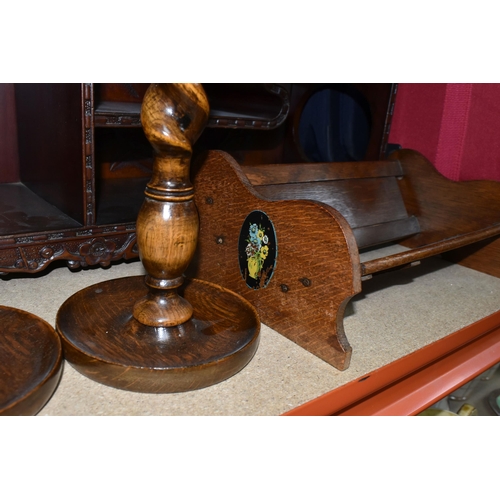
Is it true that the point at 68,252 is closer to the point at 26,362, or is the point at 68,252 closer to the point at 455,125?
the point at 26,362

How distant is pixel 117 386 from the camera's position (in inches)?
25.4

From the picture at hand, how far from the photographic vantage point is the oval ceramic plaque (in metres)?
0.80

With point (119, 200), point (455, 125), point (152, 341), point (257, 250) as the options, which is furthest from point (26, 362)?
point (455, 125)

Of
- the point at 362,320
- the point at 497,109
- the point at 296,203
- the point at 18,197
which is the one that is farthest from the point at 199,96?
the point at 497,109

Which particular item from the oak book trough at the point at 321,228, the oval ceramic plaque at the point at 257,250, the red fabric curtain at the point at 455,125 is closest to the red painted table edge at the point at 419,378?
the oak book trough at the point at 321,228

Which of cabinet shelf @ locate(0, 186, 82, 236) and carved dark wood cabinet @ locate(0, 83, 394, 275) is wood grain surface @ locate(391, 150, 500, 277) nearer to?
carved dark wood cabinet @ locate(0, 83, 394, 275)

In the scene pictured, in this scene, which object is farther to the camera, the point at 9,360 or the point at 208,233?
the point at 208,233

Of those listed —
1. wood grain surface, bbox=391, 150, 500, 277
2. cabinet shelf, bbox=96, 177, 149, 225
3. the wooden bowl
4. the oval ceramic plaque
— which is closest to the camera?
the wooden bowl

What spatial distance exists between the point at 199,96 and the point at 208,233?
1.19ft

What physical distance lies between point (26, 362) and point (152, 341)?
157mm

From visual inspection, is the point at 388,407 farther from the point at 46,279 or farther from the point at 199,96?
the point at 46,279

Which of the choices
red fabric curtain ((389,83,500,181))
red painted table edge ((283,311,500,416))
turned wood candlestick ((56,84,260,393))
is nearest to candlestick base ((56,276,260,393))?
turned wood candlestick ((56,84,260,393))

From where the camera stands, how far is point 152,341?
689 millimetres

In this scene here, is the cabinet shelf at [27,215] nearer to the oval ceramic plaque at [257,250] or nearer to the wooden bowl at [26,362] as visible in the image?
the wooden bowl at [26,362]
